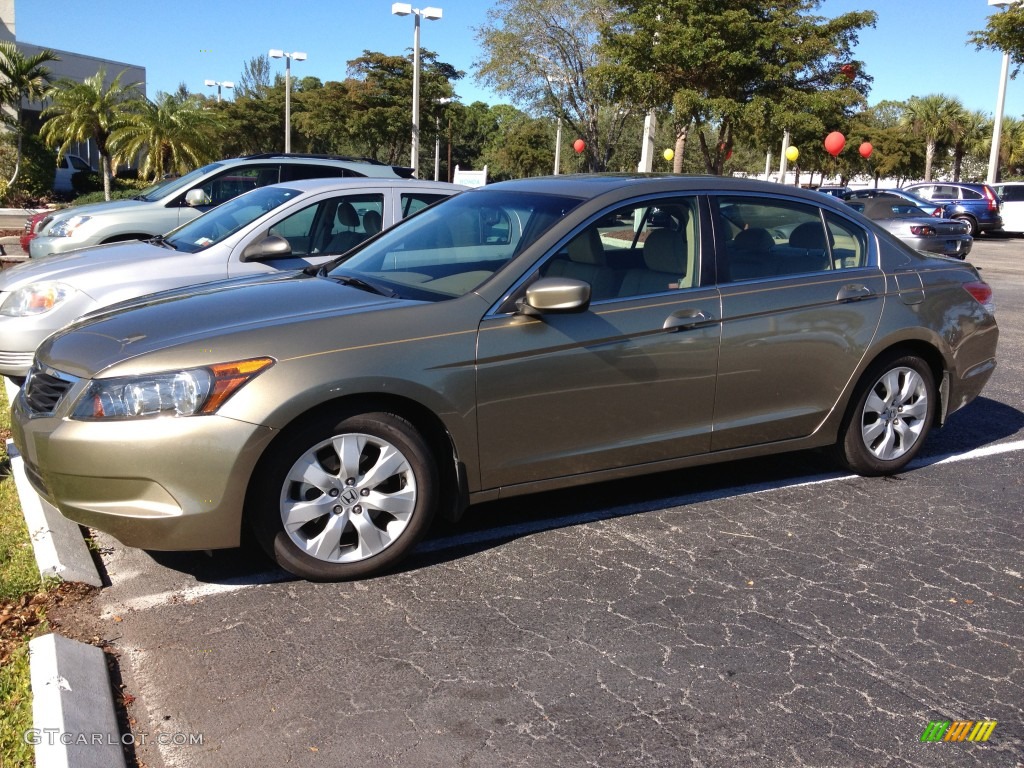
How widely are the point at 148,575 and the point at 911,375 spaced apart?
4103 mm

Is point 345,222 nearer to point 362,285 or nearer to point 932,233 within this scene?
point 362,285

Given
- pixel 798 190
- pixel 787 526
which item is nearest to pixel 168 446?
pixel 787 526

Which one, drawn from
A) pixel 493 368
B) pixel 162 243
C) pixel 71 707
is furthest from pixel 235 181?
pixel 71 707

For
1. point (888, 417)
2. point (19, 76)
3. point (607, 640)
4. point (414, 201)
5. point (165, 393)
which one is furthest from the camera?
point (19, 76)

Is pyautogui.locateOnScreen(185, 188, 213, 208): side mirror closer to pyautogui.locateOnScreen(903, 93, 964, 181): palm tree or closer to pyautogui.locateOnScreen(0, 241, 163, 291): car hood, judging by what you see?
pyautogui.locateOnScreen(0, 241, 163, 291): car hood

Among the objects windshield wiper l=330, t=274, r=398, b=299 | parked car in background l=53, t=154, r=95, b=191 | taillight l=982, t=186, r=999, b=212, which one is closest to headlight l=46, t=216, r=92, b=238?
windshield wiper l=330, t=274, r=398, b=299

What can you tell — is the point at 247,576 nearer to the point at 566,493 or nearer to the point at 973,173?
the point at 566,493

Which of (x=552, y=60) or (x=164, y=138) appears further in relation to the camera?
(x=552, y=60)

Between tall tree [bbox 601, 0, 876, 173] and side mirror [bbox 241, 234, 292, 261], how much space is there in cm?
1915

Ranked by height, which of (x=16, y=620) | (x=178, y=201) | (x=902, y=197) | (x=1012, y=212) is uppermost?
(x=902, y=197)

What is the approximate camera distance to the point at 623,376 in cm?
441

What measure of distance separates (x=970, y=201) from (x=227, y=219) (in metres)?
30.2

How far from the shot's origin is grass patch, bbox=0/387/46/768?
288 cm

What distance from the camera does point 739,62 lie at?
919 inches
